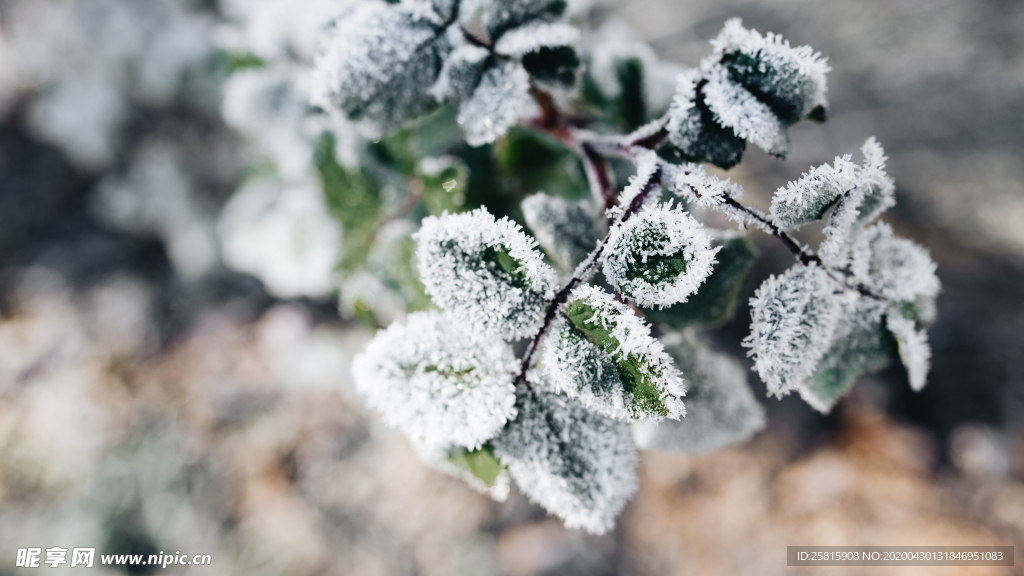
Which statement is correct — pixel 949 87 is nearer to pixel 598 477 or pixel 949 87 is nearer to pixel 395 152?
pixel 395 152

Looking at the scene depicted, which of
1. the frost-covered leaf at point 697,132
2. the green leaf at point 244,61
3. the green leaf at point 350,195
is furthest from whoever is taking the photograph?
the green leaf at point 244,61

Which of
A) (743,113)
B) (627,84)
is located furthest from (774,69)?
(627,84)

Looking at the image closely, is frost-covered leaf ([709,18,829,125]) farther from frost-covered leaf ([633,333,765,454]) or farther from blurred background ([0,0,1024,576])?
blurred background ([0,0,1024,576])

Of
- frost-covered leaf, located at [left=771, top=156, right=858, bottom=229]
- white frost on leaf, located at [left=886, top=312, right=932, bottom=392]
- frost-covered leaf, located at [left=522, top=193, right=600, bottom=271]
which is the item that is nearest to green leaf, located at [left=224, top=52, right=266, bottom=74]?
frost-covered leaf, located at [left=522, top=193, right=600, bottom=271]

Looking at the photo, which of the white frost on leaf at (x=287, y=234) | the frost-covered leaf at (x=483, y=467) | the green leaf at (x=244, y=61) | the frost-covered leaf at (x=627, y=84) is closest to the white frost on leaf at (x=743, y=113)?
the frost-covered leaf at (x=627, y=84)

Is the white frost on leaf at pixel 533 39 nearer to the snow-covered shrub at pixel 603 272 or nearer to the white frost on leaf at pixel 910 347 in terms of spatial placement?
the snow-covered shrub at pixel 603 272

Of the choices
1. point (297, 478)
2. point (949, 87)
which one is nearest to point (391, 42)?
point (297, 478)

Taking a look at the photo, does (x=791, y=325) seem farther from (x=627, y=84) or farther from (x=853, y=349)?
(x=627, y=84)
